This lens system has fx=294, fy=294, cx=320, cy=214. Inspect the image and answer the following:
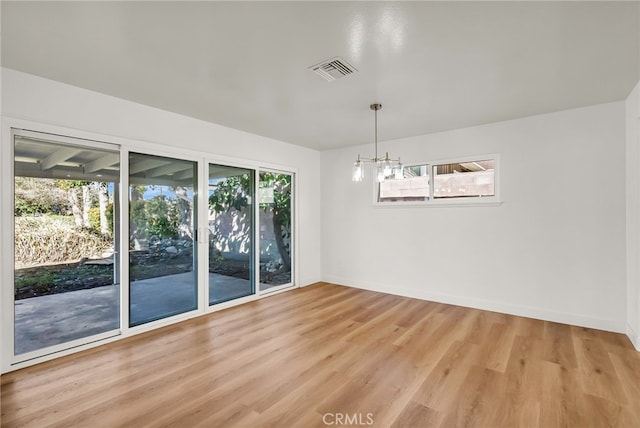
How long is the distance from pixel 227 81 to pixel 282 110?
0.87 m

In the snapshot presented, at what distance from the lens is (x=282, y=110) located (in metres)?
3.55

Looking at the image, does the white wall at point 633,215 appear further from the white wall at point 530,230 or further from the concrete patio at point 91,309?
the concrete patio at point 91,309

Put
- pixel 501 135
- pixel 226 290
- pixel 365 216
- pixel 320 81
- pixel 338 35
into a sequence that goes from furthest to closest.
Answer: pixel 365 216 < pixel 226 290 < pixel 501 135 < pixel 320 81 < pixel 338 35

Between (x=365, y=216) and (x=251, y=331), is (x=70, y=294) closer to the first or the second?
(x=251, y=331)

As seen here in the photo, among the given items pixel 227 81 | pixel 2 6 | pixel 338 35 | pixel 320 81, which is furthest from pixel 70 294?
pixel 338 35

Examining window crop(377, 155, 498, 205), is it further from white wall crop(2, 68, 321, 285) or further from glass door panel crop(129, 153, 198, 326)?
glass door panel crop(129, 153, 198, 326)

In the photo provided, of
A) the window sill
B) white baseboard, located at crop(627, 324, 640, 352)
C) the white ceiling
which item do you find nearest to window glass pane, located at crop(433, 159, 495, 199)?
the window sill

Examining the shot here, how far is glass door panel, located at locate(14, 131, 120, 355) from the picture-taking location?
268cm

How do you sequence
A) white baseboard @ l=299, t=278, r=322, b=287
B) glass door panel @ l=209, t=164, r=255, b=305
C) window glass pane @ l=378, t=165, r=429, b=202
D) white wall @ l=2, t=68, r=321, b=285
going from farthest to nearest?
white baseboard @ l=299, t=278, r=322, b=287 → window glass pane @ l=378, t=165, r=429, b=202 → glass door panel @ l=209, t=164, r=255, b=305 → white wall @ l=2, t=68, r=321, b=285

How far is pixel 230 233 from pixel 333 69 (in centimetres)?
279
